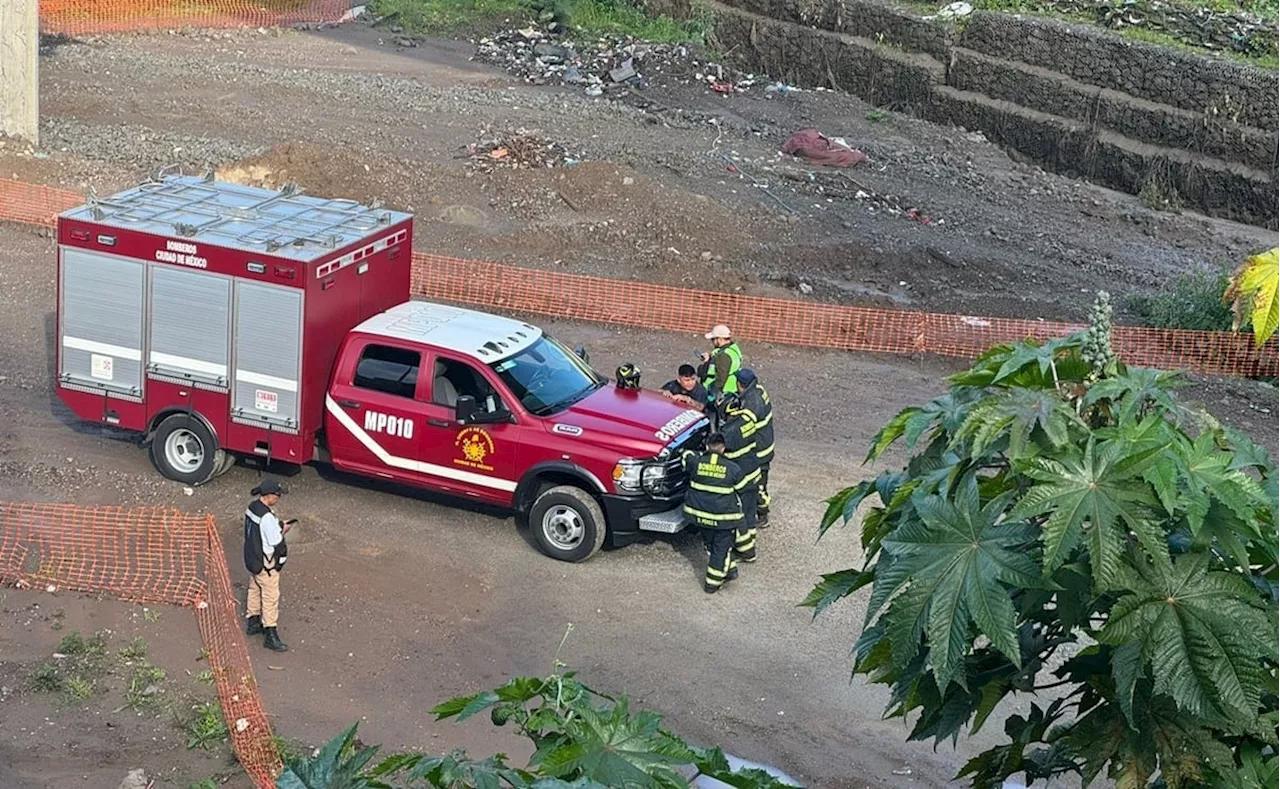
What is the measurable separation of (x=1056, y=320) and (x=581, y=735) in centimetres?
1755

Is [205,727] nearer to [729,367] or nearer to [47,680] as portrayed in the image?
[47,680]

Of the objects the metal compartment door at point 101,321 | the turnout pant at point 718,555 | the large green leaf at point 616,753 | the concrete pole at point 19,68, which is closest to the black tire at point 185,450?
the metal compartment door at point 101,321

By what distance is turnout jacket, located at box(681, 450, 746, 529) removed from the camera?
11.9 metres

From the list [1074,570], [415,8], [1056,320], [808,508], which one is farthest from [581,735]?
[415,8]

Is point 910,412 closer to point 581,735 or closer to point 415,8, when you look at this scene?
point 581,735

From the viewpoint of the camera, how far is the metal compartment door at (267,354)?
12.8 meters

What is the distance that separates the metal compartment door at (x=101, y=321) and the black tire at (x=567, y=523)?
12.5 feet

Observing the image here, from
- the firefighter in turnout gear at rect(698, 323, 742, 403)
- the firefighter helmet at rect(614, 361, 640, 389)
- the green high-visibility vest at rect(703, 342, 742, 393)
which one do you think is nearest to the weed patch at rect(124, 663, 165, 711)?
the firefighter helmet at rect(614, 361, 640, 389)

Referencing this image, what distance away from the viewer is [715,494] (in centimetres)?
1196

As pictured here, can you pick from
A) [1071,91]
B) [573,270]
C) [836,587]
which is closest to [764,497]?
[573,270]

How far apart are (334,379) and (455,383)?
Result: 1.03m

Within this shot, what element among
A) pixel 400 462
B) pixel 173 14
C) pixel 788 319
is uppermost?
pixel 173 14

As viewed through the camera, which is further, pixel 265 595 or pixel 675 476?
pixel 675 476

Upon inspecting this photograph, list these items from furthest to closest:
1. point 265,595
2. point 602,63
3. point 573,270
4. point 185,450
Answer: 1. point 602,63
2. point 573,270
3. point 185,450
4. point 265,595
